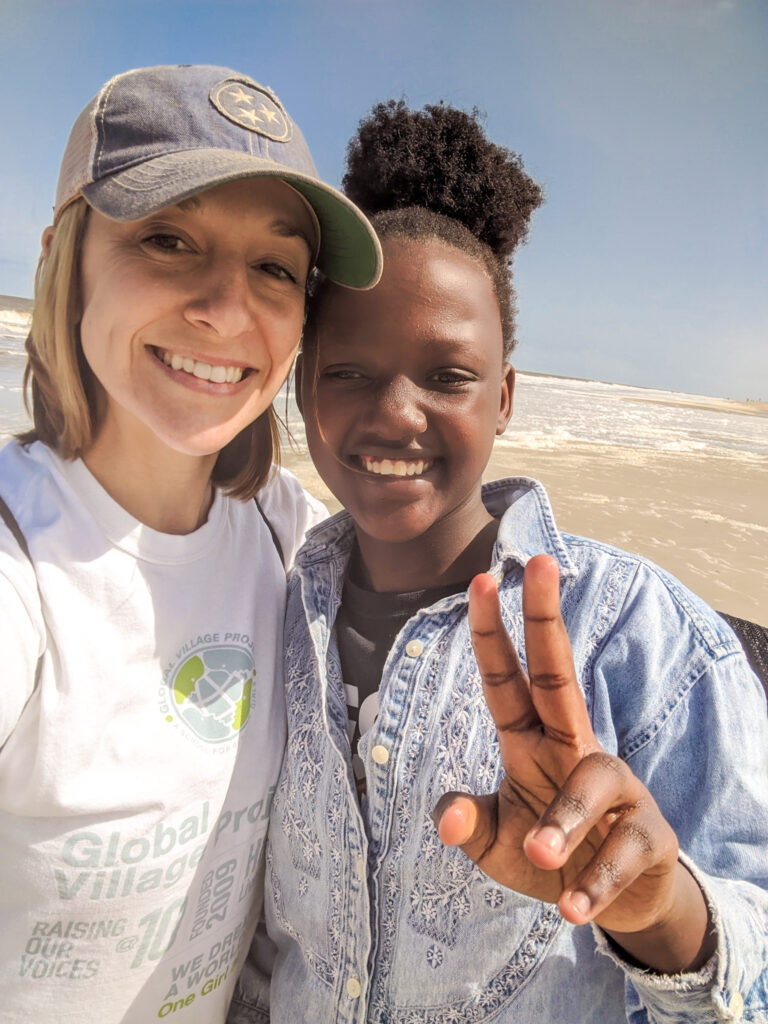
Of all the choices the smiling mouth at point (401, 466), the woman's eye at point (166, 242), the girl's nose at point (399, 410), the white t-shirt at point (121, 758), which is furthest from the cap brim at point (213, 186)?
the white t-shirt at point (121, 758)

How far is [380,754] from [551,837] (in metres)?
0.55

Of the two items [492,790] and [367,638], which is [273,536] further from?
[492,790]

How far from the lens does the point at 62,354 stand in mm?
1494

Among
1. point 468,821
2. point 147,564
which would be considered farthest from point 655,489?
point 468,821

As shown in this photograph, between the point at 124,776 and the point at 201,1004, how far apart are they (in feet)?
2.10

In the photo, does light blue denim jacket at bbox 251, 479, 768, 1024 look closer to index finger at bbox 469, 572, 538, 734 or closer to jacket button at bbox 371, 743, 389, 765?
jacket button at bbox 371, 743, 389, 765

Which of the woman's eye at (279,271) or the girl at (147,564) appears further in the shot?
the woman's eye at (279,271)

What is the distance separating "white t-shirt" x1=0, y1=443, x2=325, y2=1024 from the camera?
119 centimetres

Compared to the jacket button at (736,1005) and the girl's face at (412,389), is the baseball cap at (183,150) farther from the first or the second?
the jacket button at (736,1005)

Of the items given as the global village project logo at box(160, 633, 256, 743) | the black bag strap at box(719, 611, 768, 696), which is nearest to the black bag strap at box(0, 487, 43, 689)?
the global village project logo at box(160, 633, 256, 743)

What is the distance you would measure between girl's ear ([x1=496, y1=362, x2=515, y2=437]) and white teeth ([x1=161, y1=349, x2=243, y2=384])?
2.13 ft

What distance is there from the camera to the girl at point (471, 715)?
936 millimetres

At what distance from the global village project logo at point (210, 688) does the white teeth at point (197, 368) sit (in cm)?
56

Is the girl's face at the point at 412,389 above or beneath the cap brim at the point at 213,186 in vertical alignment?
beneath
